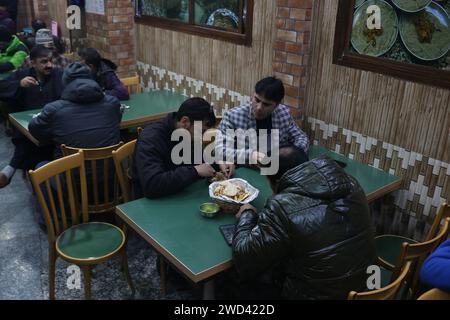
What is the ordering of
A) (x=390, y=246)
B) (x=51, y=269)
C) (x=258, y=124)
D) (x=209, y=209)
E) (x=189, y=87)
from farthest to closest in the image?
(x=189, y=87) < (x=258, y=124) < (x=390, y=246) < (x=51, y=269) < (x=209, y=209)

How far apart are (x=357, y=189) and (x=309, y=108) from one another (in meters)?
1.85

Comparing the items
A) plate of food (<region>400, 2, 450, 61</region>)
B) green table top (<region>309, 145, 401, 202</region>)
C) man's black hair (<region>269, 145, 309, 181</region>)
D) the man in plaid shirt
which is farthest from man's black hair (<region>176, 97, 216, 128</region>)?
plate of food (<region>400, 2, 450, 61</region>)

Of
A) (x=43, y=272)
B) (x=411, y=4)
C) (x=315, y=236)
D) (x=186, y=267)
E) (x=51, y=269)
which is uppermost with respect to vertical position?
(x=411, y=4)

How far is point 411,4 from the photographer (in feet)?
9.59

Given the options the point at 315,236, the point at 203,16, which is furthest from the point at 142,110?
the point at 315,236

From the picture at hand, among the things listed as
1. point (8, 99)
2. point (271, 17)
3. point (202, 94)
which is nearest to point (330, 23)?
point (271, 17)

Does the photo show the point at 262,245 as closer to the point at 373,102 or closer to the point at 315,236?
the point at 315,236

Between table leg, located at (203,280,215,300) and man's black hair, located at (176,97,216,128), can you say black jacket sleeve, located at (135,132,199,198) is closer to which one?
man's black hair, located at (176,97,216,128)

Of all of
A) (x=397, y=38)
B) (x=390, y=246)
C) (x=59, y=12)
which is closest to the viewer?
(x=390, y=246)

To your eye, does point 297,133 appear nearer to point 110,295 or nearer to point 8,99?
point 110,295

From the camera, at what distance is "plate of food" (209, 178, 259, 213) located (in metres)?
2.40

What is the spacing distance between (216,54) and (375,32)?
71.0 inches

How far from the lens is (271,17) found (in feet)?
12.5

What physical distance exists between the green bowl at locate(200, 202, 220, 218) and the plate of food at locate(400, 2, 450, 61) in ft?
5.66
